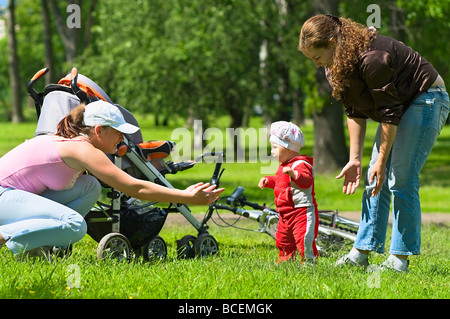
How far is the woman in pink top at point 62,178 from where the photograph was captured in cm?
445

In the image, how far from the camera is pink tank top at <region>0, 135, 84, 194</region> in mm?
4566

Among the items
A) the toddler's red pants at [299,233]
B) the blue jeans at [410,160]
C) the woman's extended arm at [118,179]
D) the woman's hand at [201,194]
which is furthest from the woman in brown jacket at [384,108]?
the woman's extended arm at [118,179]

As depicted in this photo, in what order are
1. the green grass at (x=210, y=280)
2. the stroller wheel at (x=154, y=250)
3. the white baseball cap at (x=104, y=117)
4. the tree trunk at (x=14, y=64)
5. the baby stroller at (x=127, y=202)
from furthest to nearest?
the tree trunk at (x=14, y=64), the stroller wheel at (x=154, y=250), the baby stroller at (x=127, y=202), the white baseball cap at (x=104, y=117), the green grass at (x=210, y=280)

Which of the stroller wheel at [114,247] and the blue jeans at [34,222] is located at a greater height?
the blue jeans at [34,222]

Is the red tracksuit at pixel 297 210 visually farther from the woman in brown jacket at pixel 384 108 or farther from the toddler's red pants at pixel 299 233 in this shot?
the woman in brown jacket at pixel 384 108

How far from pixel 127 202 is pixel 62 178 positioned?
923mm

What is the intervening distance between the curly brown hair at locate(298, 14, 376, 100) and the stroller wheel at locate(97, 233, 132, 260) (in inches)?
73.3

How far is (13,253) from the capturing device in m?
4.60

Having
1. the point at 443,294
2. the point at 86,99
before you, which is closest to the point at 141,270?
the point at 86,99

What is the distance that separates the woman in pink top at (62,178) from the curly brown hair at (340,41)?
113 centimetres

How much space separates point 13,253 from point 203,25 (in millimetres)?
17565

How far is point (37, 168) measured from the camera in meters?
4.59

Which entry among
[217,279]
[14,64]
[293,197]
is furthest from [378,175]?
[14,64]

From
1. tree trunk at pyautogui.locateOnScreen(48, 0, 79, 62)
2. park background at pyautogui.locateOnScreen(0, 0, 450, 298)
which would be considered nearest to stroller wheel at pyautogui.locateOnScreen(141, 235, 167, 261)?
park background at pyautogui.locateOnScreen(0, 0, 450, 298)
